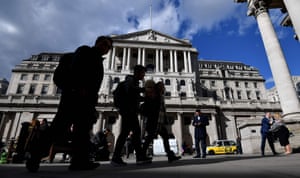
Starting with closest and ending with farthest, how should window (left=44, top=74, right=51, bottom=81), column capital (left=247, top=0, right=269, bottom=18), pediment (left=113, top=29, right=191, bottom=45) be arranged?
column capital (left=247, top=0, right=269, bottom=18)
pediment (left=113, top=29, right=191, bottom=45)
window (left=44, top=74, right=51, bottom=81)

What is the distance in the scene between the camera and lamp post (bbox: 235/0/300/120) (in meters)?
8.05

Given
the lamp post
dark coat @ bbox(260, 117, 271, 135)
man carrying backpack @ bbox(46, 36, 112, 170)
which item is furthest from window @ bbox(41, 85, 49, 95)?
dark coat @ bbox(260, 117, 271, 135)

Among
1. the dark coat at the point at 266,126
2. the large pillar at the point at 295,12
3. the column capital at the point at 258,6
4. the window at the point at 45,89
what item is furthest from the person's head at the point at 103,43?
the window at the point at 45,89

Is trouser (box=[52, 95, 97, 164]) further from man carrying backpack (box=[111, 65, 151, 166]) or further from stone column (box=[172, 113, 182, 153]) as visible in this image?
stone column (box=[172, 113, 182, 153])

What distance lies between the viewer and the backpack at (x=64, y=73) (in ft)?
7.77

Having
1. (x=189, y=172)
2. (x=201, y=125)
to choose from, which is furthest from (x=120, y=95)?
(x=201, y=125)

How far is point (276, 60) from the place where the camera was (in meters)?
9.02

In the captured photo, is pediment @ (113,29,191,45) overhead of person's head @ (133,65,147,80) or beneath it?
Answer: overhead

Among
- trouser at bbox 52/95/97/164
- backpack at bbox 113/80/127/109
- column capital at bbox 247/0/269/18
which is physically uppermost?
column capital at bbox 247/0/269/18

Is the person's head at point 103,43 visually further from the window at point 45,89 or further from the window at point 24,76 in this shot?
the window at point 24,76

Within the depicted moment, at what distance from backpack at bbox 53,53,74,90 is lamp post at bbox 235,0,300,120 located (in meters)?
9.76

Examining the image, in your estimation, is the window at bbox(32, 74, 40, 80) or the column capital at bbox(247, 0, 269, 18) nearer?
the column capital at bbox(247, 0, 269, 18)

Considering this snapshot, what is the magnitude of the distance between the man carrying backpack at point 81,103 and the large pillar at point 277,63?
9466mm

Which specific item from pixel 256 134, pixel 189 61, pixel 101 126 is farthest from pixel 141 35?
pixel 256 134
